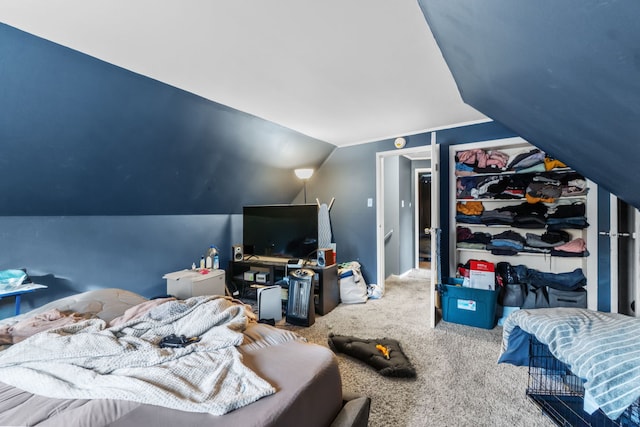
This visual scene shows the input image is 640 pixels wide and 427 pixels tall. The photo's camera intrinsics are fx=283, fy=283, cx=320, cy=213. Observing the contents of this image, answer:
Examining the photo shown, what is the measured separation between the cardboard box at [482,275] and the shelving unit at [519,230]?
23 cm

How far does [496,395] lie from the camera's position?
181 centimetres

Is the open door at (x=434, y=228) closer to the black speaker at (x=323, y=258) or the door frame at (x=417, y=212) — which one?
the black speaker at (x=323, y=258)

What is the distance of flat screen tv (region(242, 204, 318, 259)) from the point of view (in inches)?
139

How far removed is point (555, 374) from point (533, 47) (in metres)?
2.08

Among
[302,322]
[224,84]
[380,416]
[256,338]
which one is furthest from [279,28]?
[302,322]

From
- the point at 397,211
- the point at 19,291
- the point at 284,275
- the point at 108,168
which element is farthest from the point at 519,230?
the point at 19,291

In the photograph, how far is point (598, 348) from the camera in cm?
131

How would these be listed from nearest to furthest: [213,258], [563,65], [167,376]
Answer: [563,65] → [167,376] → [213,258]

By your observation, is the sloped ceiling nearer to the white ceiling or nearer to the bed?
the white ceiling

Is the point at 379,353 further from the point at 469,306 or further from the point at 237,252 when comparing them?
the point at 237,252

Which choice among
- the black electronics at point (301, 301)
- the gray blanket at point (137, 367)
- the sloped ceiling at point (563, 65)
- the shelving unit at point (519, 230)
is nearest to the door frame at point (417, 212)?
the shelving unit at point (519, 230)

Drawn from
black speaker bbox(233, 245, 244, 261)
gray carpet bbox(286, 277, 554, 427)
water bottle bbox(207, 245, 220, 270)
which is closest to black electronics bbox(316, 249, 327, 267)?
gray carpet bbox(286, 277, 554, 427)

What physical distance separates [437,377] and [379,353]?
428 mm

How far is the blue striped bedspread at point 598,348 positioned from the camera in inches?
45.5
